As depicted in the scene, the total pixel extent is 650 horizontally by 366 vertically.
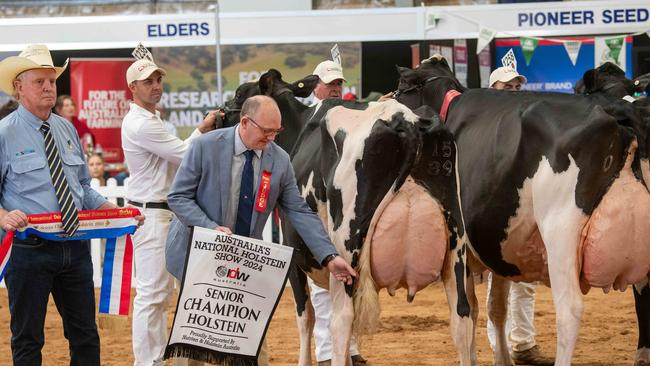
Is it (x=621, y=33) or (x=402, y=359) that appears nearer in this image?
(x=402, y=359)

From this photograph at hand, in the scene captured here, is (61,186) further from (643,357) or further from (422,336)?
(422,336)

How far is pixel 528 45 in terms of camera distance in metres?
13.6

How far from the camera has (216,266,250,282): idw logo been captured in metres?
5.92

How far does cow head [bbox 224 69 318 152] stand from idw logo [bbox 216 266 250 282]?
2479mm

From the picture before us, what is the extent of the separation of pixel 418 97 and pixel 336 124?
1.83 metres

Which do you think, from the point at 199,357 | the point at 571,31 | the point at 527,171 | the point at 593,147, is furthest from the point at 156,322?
the point at 571,31

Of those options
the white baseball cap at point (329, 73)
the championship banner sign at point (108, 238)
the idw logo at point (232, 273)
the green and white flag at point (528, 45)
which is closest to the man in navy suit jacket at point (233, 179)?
the idw logo at point (232, 273)

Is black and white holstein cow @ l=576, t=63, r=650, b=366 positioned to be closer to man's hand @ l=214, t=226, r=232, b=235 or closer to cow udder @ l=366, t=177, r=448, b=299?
cow udder @ l=366, t=177, r=448, b=299

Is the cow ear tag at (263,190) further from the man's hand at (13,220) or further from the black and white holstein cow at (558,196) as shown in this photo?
the black and white holstein cow at (558,196)

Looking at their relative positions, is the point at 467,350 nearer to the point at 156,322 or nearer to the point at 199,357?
the point at 199,357

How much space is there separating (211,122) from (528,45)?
6902 mm

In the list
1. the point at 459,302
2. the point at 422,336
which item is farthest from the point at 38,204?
the point at 422,336

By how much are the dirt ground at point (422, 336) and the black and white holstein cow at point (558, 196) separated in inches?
73.8

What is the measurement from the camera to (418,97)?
830cm
